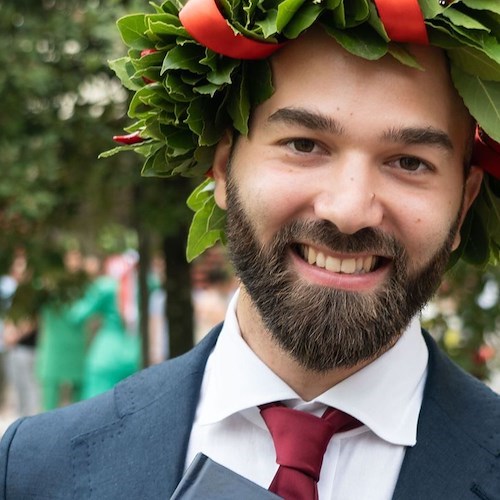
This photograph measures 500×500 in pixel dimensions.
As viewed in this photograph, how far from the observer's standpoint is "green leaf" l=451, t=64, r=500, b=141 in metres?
2.57

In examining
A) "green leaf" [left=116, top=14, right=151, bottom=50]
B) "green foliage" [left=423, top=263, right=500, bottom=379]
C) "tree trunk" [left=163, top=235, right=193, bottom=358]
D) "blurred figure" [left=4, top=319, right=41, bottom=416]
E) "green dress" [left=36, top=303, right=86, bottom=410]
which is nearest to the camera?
"green leaf" [left=116, top=14, right=151, bottom=50]

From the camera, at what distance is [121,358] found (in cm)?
805

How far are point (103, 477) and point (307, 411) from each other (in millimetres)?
507

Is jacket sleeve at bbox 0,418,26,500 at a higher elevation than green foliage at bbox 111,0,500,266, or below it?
below

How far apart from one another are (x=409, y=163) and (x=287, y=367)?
0.56 meters

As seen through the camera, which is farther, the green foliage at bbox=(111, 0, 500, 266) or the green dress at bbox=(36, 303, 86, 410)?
the green dress at bbox=(36, 303, 86, 410)

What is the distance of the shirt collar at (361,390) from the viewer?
8.56ft

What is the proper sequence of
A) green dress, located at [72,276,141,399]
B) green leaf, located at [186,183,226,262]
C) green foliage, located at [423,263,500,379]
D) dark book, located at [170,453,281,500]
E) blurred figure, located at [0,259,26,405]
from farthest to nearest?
green dress, located at [72,276,141,399] < blurred figure, located at [0,259,26,405] < green foliage, located at [423,263,500,379] < green leaf, located at [186,183,226,262] < dark book, located at [170,453,281,500]

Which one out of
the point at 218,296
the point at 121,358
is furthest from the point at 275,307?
the point at 218,296

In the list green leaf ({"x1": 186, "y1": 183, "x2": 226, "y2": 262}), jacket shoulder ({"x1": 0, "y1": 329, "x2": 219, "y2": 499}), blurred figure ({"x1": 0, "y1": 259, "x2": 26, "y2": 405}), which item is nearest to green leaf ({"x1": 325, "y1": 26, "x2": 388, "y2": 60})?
green leaf ({"x1": 186, "y1": 183, "x2": 226, "y2": 262})

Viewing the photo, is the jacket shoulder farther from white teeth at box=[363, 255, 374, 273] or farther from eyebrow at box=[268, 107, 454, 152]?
eyebrow at box=[268, 107, 454, 152]

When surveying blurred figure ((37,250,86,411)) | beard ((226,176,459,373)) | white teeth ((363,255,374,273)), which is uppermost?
white teeth ((363,255,374,273))

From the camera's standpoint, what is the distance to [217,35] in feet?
8.42

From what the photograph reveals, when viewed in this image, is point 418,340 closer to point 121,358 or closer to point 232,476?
point 232,476
